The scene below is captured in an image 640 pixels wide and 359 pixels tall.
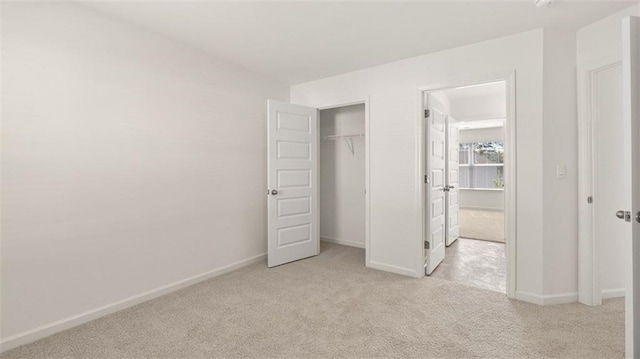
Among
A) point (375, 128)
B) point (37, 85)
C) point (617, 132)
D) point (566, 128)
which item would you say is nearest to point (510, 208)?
point (566, 128)

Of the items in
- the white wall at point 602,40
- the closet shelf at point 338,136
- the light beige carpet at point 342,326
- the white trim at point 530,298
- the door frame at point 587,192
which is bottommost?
the light beige carpet at point 342,326

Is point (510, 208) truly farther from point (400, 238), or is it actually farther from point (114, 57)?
point (114, 57)

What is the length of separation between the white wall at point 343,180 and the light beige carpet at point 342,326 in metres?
1.66

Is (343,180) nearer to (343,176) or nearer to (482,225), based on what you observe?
(343,176)

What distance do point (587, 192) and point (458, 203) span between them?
2420 millimetres

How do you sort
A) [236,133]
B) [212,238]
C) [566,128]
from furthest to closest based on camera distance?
[236,133] < [212,238] < [566,128]

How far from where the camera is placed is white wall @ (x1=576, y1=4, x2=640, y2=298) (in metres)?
2.22

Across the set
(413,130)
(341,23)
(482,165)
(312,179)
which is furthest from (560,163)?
(482,165)

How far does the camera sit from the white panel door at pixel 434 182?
3217 millimetres

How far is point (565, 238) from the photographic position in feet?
8.25

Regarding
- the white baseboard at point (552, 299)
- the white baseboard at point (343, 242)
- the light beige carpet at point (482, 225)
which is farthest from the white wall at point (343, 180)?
the white baseboard at point (552, 299)

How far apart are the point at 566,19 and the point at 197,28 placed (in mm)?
3012

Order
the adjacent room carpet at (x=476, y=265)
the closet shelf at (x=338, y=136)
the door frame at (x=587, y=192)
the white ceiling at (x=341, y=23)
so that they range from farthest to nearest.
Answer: the closet shelf at (x=338, y=136) → the adjacent room carpet at (x=476, y=265) → the door frame at (x=587, y=192) → the white ceiling at (x=341, y=23)

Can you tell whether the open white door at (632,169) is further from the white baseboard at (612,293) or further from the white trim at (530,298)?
the white baseboard at (612,293)
